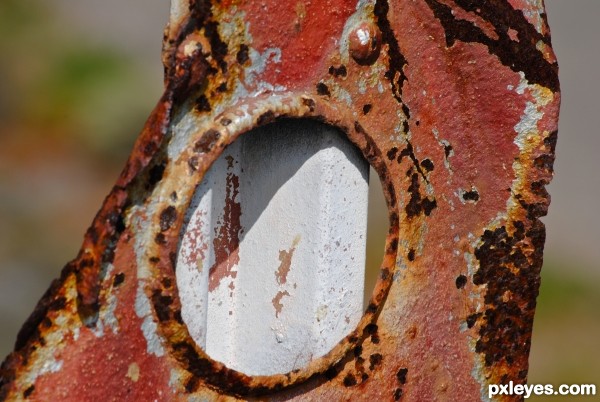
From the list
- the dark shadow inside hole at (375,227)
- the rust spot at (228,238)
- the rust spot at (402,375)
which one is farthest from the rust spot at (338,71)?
the dark shadow inside hole at (375,227)

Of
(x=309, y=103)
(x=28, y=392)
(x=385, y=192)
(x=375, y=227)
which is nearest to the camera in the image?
(x=28, y=392)

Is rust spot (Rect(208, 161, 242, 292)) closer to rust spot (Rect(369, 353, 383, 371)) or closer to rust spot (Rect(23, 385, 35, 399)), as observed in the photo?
rust spot (Rect(369, 353, 383, 371))

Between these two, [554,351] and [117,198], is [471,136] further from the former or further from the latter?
[554,351]

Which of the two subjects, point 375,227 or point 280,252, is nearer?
point 280,252

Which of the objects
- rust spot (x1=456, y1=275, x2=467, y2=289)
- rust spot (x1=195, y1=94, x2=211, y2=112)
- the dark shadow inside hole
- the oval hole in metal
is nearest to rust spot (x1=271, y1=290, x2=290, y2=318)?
the oval hole in metal

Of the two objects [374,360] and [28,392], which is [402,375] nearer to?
[374,360]

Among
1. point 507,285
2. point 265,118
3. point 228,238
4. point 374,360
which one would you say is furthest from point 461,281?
point 265,118

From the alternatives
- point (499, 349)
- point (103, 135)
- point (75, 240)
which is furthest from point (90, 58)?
point (499, 349)
